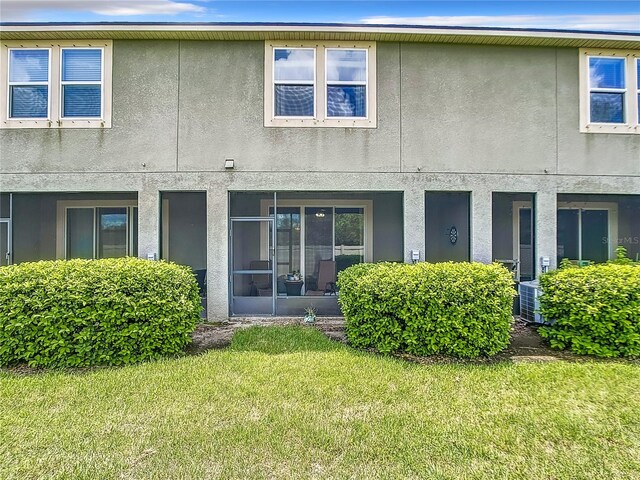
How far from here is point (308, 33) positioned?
765cm

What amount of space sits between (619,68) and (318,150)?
274 inches

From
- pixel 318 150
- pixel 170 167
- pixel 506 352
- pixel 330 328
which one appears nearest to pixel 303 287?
pixel 330 328

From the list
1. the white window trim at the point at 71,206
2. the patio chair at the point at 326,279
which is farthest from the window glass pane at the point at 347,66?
the white window trim at the point at 71,206

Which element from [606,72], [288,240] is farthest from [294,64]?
[606,72]

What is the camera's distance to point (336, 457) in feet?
10.6

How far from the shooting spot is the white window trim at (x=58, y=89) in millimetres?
7941

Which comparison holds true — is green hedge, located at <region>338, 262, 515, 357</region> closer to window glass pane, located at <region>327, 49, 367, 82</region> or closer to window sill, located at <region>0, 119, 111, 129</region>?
window glass pane, located at <region>327, 49, 367, 82</region>

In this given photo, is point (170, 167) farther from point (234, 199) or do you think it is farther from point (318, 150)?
point (318, 150)

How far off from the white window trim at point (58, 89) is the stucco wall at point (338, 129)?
0.15 meters

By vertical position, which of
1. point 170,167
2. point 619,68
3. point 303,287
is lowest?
point 303,287

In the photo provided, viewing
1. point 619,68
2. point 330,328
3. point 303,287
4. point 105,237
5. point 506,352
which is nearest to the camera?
point 506,352

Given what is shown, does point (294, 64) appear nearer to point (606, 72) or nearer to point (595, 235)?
point (606, 72)

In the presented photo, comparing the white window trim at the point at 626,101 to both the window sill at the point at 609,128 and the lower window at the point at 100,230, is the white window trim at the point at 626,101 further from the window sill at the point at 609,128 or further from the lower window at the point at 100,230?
the lower window at the point at 100,230

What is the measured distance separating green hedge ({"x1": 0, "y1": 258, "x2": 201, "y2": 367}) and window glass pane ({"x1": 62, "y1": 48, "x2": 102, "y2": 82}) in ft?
14.7
